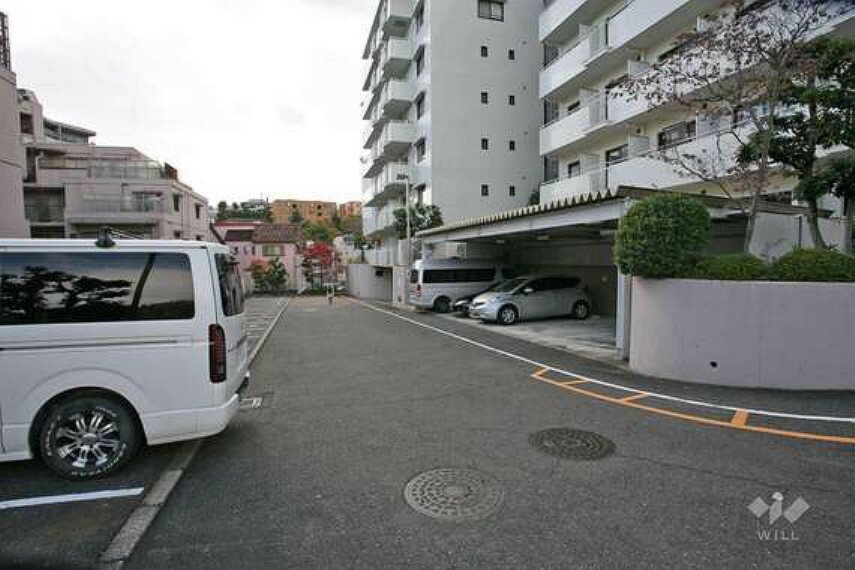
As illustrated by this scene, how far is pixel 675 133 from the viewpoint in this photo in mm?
13781

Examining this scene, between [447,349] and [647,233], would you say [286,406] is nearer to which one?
[447,349]

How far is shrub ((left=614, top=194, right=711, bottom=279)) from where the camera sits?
658cm

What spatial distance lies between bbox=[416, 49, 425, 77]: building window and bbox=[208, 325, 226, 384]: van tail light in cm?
2565

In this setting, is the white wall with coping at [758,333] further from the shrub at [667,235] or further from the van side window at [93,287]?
the van side window at [93,287]

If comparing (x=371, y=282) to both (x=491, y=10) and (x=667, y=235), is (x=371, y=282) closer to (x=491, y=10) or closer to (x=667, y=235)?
(x=491, y=10)

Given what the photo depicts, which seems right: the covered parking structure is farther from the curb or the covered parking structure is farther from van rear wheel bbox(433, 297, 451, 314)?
the curb

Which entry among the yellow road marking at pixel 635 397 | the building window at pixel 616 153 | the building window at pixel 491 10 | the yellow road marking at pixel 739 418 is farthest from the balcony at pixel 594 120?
the yellow road marking at pixel 739 418

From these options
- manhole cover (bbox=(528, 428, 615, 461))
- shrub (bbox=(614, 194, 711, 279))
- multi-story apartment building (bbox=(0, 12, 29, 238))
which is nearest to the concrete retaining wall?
multi-story apartment building (bbox=(0, 12, 29, 238))

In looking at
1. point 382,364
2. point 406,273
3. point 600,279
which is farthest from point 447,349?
→ point 406,273

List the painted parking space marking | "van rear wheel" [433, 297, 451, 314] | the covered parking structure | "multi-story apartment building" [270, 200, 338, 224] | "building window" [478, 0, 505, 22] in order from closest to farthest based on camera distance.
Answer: the painted parking space marking
the covered parking structure
"van rear wheel" [433, 297, 451, 314]
"building window" [478, 0, 505, 22]
"multi-story apartment building" [270, 200, 338, 224]

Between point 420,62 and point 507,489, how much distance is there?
28.1 meters

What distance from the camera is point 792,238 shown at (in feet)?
31.6

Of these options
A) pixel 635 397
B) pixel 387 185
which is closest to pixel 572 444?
pixel 635 397

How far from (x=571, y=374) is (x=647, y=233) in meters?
2.55
